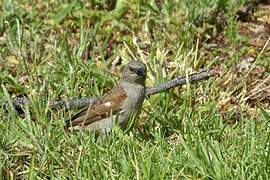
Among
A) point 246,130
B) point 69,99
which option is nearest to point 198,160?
point 246,130

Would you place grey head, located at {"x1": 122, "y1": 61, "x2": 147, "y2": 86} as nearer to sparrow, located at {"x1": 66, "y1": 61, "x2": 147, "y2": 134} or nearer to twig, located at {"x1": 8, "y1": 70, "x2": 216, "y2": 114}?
sparrow, located at {"x1": 66, "y1": 61, "x2": 147, "y2": 134}

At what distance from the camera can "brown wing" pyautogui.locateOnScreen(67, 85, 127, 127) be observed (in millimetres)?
6555

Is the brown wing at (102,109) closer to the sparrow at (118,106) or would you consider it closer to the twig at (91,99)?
the sparrow at (118,106)

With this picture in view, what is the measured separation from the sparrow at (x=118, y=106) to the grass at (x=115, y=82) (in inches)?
5.3

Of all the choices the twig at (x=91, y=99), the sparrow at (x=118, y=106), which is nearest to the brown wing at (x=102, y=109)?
the sparrow at (x=118, y=106)

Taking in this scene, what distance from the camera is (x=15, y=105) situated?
6.64 meters

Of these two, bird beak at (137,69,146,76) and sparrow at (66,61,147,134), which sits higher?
bird beak at (137,69,146,76)

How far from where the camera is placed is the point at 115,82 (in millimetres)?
7570

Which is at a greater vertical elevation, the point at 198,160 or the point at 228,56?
the point at 198,160

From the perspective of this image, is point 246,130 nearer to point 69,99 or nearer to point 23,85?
point 69,99

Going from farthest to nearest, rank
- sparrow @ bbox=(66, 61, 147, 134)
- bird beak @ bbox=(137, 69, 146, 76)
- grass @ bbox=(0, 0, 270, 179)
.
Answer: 1. bird beak @ bbox=(137, 69, 146, 76)
2. sparrow @ bbox=(66, 61, 147, 134)
3. grass @ bbox=(0, 0, 270, 179)

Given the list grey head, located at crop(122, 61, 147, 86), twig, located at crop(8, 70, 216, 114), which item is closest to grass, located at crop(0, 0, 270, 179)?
twig, located at crop(8, 70, 216, 114)

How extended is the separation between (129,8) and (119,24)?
0.97 ft

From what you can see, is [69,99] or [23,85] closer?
[69,99]
